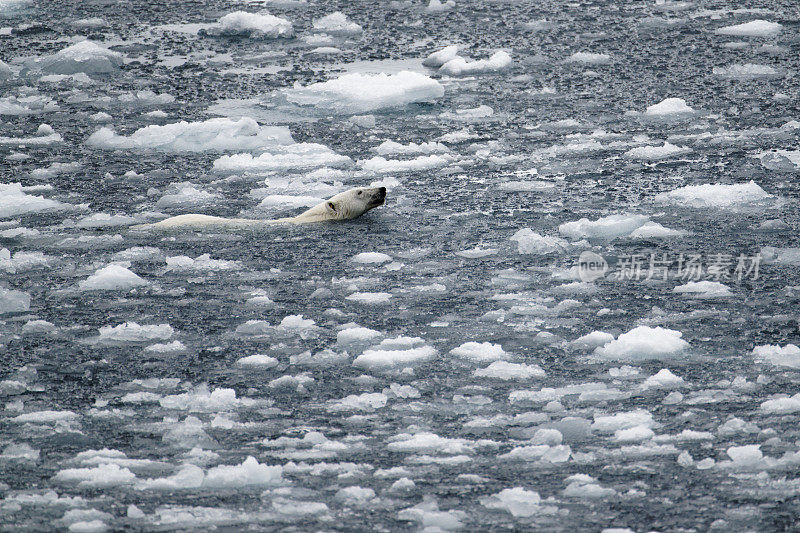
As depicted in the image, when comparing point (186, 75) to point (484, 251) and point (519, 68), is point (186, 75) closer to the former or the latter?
point (519, 68)

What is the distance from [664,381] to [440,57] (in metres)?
5.14

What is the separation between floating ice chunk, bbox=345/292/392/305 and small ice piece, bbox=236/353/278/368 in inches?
26.0

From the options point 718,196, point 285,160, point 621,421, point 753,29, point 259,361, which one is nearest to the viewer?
point 621,421

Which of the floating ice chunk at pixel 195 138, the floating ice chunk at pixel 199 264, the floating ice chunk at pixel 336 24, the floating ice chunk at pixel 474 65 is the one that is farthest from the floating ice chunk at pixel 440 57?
the floating ice chunk at pixel 199 264

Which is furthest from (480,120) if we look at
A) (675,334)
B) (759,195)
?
(675,334)

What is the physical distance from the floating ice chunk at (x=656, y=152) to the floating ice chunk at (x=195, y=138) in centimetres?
216

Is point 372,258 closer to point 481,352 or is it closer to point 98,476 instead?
point 481,352

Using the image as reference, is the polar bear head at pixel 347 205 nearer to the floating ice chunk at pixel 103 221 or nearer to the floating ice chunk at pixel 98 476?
the floating ice chunk at pixel 103 221

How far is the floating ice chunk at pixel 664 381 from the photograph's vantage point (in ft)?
13.6

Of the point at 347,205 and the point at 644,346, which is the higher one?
the point at 347,205

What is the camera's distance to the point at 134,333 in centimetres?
471

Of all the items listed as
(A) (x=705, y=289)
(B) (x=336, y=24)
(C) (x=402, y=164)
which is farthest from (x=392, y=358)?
(B) (x=336, y=24)

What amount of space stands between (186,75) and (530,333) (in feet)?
16.5

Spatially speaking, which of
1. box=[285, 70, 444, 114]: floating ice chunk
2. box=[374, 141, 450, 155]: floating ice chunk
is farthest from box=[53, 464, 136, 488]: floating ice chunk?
box=[285, 70, 444, 114]: floating ice chunk
